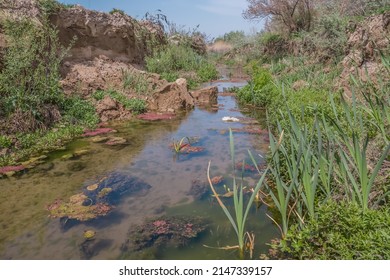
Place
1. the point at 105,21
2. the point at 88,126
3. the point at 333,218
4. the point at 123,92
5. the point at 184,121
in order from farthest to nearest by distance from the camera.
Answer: the point at 105,21 → the point at 123,92 → the point at 184,121 → the point at 88,126 → the point at 333,218

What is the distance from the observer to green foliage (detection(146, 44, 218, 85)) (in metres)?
15.8

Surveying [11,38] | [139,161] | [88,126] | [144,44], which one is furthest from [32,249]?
[144,44]

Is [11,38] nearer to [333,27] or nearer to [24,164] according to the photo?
[24,164]

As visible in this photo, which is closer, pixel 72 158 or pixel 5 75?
pixel 72 158

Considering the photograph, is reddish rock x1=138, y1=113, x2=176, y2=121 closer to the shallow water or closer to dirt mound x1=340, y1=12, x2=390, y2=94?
the shallow water

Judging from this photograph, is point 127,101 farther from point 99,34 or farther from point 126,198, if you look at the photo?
point 126,198

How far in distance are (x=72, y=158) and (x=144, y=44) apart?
503 inches

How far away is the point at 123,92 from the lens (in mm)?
11195

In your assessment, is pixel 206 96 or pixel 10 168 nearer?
pixel 10 168

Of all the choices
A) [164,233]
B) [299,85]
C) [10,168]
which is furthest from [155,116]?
[164,233]

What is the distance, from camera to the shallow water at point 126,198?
3.29 metres

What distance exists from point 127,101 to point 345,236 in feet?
28.2

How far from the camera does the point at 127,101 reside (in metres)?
10.2

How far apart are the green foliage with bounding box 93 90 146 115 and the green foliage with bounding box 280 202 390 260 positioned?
784cm
